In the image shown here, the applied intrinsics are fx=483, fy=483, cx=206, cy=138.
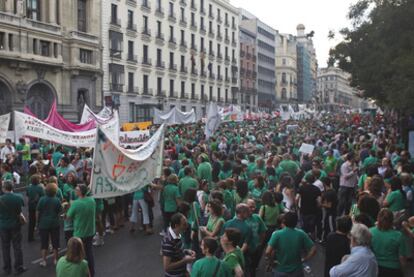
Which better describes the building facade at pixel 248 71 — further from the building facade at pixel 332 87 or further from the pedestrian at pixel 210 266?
A: the building facade at pixel 332 87

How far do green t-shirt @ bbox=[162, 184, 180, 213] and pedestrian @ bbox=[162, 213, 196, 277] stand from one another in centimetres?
363

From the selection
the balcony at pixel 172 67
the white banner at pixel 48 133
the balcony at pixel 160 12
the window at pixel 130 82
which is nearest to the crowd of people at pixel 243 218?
the white banner at pixel 48 133

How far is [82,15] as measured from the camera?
39344mm

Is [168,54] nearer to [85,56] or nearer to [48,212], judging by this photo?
[85,56]

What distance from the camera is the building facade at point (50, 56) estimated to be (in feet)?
104

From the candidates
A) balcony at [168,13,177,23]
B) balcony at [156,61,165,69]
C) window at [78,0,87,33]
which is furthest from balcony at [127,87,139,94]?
balcony at [168,13,177,23]

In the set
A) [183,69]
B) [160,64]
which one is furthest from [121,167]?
[183,69]

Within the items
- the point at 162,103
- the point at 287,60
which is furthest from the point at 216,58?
the point at 287,60

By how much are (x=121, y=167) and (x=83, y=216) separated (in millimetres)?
1418

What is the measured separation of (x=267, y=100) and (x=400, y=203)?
281ft

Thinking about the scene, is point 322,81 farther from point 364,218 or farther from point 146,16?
point 364,218

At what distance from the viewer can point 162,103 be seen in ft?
170

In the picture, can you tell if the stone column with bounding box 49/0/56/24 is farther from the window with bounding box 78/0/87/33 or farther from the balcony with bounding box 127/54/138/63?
the balcony with bounding box 127/54/138/63

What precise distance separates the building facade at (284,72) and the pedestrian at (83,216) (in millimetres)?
99403
